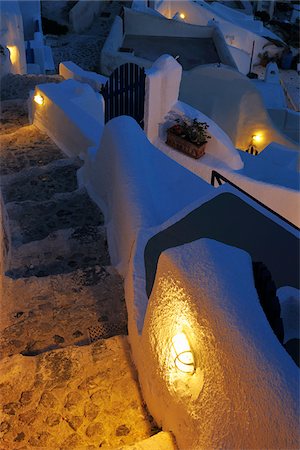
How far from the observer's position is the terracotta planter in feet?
39.4

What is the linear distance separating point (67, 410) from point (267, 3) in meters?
49.8

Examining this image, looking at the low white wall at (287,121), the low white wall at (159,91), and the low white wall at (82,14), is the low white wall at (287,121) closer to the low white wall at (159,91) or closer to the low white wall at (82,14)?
the low white wall at (159,91)

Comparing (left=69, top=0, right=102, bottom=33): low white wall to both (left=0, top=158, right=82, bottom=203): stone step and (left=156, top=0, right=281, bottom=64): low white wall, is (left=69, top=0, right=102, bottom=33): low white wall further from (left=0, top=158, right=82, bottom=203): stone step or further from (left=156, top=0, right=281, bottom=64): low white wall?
(left=0, top=158, right=82, bottom=203): stone step

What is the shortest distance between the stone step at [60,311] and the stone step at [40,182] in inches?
112

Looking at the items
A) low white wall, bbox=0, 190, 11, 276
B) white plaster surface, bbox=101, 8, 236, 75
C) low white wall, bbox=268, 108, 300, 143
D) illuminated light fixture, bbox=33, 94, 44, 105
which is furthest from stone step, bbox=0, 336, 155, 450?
white plaster surface, bbox=101, 8, 236, 75

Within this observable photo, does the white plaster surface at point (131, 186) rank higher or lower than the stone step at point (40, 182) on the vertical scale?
higher

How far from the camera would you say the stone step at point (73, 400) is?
452 centimetres

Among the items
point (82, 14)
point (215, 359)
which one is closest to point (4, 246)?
point (215, 359)

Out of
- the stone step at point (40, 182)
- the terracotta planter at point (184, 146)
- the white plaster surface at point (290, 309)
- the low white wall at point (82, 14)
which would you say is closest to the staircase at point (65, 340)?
the stone step at point (40, 182)

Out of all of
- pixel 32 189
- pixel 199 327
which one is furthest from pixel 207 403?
pixel 32 189

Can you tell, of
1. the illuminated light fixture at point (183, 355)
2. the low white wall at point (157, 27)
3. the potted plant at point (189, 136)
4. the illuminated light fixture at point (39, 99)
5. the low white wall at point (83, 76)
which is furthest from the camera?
the low white wall at point (157, 27)

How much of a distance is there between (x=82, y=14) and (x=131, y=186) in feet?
94.9

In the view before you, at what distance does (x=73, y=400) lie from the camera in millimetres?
4809

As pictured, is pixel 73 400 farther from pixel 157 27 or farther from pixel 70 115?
pixel 157 27
